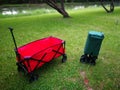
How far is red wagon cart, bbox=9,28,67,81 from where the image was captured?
224 inches

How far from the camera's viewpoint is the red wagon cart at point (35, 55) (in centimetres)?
569

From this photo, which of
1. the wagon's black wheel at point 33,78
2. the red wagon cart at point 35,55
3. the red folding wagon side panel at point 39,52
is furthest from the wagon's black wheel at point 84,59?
the wagon's black wheel at point 33,78

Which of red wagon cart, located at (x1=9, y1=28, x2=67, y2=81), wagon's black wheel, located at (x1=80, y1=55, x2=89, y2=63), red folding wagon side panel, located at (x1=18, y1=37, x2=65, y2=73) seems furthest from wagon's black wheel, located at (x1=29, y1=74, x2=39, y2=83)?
wagon's black wheel, located at (x1=80, y1=55, x2=89, y2=63)

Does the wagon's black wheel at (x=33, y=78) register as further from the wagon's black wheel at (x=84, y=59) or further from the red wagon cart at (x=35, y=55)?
the wagon's black wheel at (x=84, y=59)

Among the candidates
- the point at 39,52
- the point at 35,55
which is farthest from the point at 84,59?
the point at 35,55

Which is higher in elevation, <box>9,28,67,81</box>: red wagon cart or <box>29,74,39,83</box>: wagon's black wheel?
<box>9,28,67,81</box>: red wagon cart

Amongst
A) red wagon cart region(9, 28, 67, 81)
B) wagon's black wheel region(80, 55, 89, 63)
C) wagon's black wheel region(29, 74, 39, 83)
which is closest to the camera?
red wagon cart region(9, 28, 67, 81)

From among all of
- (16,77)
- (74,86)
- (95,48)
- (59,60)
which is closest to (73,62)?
(59,60)

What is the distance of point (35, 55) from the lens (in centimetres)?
572

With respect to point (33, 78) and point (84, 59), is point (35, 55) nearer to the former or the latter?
point (33, 78)

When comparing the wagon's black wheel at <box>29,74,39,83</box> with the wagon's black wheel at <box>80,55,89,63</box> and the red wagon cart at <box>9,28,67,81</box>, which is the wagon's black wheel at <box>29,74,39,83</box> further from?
the wagon's black wheel at <box>80,55,89,63</box>

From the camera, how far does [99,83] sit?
223 inches

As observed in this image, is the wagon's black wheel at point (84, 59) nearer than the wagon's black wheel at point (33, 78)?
No

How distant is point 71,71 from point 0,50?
4.75 metres
